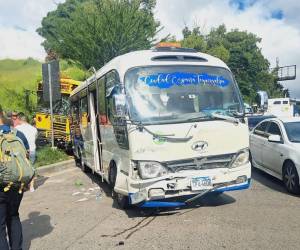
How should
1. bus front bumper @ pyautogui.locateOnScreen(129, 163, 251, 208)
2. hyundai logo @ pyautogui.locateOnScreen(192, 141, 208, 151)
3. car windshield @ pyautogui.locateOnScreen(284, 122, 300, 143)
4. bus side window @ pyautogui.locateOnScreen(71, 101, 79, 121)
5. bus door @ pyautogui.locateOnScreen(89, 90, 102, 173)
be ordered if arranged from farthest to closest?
bus side window @ pyautogui.locateOnScreen(71, 101, 79, 121), bus door @ pyautogui.locateOnScreen(89, 90, 102, 173), car windshield @ pyautogui.locateOnScreen(284, 122, 300, 143), hyundai logo @ pyautogui.locateOnScreen(192, 141, 208, 151), bus front bumper @ pyautogui.locateOnScreen(129, 163, 251, 208)

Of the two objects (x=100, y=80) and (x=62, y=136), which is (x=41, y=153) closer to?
(x=62, y=136)

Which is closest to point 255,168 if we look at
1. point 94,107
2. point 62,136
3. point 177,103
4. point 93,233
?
point 94,107

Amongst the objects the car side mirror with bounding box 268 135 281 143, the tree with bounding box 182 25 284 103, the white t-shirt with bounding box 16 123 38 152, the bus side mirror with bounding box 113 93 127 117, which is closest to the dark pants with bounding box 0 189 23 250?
the bus side mirror with bounding box 113 93 127 117

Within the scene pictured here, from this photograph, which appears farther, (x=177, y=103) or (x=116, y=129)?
(x=116, y=129)

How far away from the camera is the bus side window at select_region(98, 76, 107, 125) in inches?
365

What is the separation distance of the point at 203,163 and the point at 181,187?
1.86 feet

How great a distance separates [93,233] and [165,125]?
1992mm

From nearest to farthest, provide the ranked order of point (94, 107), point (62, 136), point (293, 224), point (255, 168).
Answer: point (293, 224), point (94, 107), point (255, 168), point (62, 136)

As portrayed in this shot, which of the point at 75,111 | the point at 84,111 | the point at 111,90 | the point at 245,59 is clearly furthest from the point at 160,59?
the point at 245,59

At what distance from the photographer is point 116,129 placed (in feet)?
27.0

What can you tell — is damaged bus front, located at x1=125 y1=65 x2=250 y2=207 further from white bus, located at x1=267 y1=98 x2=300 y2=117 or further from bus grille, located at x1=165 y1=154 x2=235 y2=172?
white bus, located at x1=267 y1=98 x2=300 y2=117

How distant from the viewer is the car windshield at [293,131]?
9.82 metres

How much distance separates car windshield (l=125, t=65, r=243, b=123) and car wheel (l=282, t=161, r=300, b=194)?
6.72 feet

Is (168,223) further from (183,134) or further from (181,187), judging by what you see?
(183,134)
